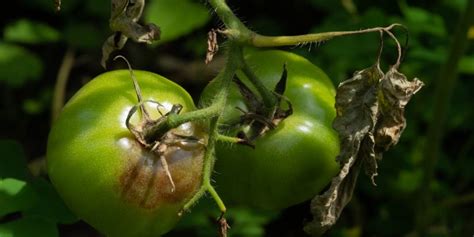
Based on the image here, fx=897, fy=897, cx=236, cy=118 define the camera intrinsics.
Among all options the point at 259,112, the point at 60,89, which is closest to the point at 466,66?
the point at 259,112

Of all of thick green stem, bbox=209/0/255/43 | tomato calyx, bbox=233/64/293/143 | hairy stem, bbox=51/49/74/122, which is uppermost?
thick green stem, bbox=209/0/255/43

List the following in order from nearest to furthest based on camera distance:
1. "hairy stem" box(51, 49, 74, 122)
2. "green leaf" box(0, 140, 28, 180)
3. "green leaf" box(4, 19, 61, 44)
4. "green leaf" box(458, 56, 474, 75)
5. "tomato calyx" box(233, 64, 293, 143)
Answer: "tomato calyx" box(233, 64, 293, 143) < "green leaf" box(0, 140, 28, 180) < "green leaf" box(458, 56, 474, 75) < "hairy stem" box(51, 49, 74, 122) < "green leaf" box(4, 19, 61, 44)

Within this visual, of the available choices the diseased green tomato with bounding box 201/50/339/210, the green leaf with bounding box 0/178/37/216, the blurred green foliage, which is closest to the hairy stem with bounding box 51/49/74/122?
the blurred green foliage

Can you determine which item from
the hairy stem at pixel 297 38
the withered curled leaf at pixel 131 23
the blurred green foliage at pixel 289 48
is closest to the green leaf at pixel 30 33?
the blurred green foliage at pixel 289 48

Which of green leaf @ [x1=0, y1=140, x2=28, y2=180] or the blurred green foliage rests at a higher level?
green leaf @ [x1=0, y1=140, x2=28, y2=180]

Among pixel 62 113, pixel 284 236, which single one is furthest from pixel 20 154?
pixel 284 236

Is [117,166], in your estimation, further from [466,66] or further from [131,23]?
[466,66]

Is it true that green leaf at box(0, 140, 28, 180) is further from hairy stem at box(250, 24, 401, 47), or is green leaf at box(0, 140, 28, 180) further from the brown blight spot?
hairy stem at box(250, 24, 401, 47)
